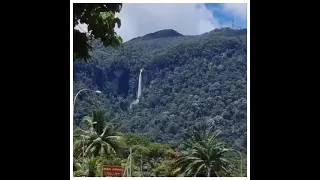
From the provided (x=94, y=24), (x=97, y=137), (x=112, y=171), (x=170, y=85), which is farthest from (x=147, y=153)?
(x=94, y=24)

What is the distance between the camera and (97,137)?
9.31 m

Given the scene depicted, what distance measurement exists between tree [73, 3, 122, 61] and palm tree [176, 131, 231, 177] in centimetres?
191

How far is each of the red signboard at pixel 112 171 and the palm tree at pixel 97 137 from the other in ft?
0.81

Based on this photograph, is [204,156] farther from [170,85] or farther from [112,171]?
[112,171]

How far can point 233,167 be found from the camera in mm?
8977

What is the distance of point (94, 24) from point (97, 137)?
68.2 inches

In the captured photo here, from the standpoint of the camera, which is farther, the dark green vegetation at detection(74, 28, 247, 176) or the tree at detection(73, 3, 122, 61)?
the dark green vegetation at detection(74, 28, 247, 176)

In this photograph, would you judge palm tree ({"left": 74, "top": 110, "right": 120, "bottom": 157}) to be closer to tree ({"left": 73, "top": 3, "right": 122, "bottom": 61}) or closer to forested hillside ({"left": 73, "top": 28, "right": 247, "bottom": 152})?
forested hillside ({"left": 73, "top": 28, "right": 247, "bottom": 152})

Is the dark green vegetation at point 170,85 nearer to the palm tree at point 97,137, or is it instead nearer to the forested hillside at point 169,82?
the forested hillside at point 169,82

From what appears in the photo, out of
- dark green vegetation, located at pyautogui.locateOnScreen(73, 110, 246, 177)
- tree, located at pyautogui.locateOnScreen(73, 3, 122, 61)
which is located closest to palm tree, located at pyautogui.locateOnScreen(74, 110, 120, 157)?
dark green vegetation, located at pyautogui.locateOnScreen(73, 110, 246, 177)

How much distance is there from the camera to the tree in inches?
338

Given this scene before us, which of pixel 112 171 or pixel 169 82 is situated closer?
pixel 112 171
